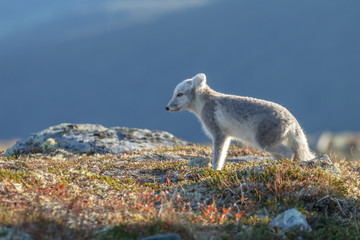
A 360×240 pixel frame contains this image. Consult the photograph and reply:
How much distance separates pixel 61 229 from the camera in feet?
16.4

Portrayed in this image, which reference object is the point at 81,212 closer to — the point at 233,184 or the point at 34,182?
the point at 34,182

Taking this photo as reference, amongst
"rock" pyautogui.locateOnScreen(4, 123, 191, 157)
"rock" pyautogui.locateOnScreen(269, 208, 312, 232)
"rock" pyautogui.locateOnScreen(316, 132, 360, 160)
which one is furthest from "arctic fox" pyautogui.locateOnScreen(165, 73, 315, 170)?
"rock" pyautogui.locateOnScreen(316, 132, 360, 160)

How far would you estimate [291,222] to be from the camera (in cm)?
547

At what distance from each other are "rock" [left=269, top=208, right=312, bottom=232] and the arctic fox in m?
3.56

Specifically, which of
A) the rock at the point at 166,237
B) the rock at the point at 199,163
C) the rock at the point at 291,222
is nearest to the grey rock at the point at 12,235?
the rock at the point at 166,237

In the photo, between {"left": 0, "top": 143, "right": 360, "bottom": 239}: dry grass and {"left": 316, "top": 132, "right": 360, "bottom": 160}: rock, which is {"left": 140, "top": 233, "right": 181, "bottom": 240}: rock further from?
{"left": 316, "top": 132, "right": 360, "bottom": 160}: rock

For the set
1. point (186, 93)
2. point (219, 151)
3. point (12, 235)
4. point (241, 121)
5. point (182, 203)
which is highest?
point (186, 93)

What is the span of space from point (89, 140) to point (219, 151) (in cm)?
689

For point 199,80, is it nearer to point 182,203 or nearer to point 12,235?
point 182,203

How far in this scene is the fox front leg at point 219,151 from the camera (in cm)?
959

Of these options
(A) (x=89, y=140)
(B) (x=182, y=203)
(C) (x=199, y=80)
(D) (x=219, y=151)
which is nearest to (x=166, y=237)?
(B) (x=182, y=203)

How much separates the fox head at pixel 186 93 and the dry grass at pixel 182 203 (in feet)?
8.55

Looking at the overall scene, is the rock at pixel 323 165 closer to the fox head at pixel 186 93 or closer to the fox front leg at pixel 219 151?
the fox front leg at pixel 219 151

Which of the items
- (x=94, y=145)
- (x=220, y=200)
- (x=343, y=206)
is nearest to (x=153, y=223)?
(x=220, y=200)
